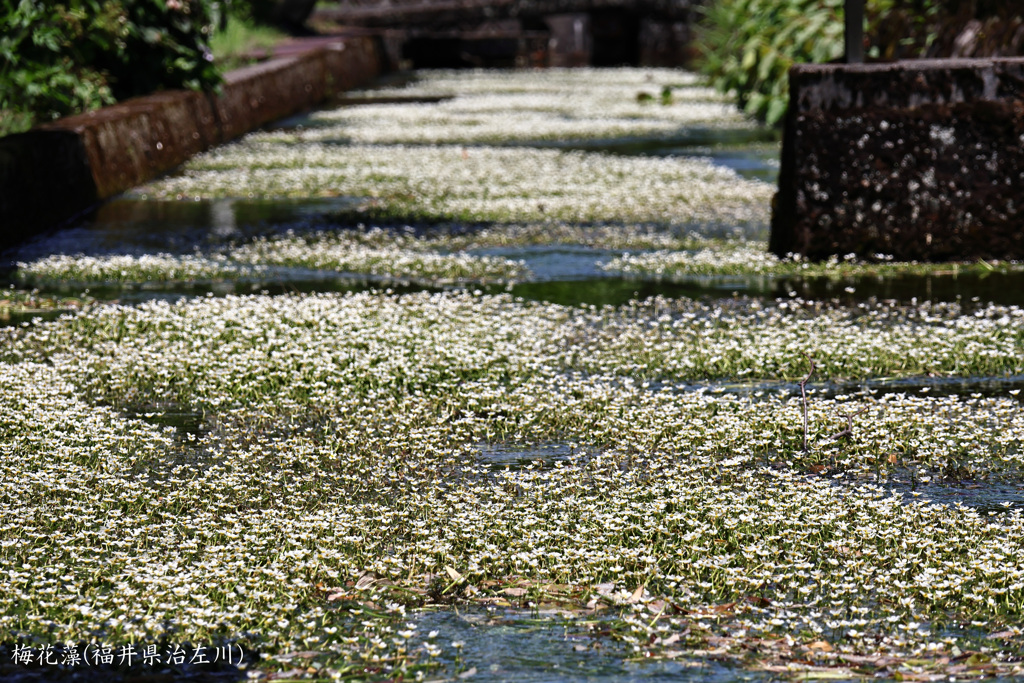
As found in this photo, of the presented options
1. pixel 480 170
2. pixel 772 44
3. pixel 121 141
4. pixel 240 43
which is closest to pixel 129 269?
pixel 121 141

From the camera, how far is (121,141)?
36.6ft

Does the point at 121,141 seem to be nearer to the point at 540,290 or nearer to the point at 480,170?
the point at 480,170

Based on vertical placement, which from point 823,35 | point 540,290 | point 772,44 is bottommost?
point 540,290

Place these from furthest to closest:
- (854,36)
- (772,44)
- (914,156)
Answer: (772,44), (854,36), (914,156)

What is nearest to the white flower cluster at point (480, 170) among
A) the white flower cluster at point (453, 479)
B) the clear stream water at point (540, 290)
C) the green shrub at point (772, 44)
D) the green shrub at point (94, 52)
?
the green shrub at point (772, 44)

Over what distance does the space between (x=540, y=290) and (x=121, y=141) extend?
15.7 ft

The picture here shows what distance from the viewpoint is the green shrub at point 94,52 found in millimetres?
9805

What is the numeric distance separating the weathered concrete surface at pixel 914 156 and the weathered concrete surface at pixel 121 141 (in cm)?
430

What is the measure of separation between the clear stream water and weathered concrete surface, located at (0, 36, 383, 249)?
0.18 m

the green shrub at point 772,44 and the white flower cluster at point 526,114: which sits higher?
the green shrub at point 772,44

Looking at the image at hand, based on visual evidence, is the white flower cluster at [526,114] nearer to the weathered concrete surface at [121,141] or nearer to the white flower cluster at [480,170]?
the white flower cluster at [480,170]

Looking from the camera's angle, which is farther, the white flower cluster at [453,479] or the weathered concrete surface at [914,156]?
the weathered concrete surface at [914,156]

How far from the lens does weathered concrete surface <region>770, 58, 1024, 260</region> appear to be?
802 centimetres

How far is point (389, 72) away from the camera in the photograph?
93.9 ft
